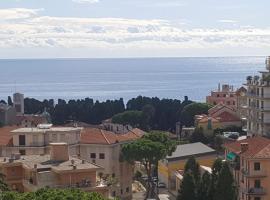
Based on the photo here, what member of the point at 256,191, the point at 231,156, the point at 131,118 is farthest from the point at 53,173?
the point at 131,118

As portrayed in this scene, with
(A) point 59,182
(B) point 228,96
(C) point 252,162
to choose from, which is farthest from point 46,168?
(B) point 228,96

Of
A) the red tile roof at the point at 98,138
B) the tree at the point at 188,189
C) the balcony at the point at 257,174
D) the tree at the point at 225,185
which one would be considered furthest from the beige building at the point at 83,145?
the tree at the point at 225,185

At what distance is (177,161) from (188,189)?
17130mm

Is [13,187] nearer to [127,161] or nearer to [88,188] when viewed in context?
[88,188]

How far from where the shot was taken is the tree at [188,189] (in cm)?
4562

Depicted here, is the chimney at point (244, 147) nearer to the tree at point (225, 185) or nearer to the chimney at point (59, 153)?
the tree at point (225, 185)

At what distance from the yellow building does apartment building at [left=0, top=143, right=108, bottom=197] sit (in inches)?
815

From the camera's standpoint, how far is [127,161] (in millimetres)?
55750


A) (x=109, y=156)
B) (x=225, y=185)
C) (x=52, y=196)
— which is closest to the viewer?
(x=52, y=196)

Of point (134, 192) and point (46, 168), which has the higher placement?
point (46, 168)

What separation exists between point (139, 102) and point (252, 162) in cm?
7893

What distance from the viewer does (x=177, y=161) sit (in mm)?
62969

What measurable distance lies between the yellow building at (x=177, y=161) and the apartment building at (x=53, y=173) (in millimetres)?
20691

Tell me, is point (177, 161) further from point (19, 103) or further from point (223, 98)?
point (19, 103)
